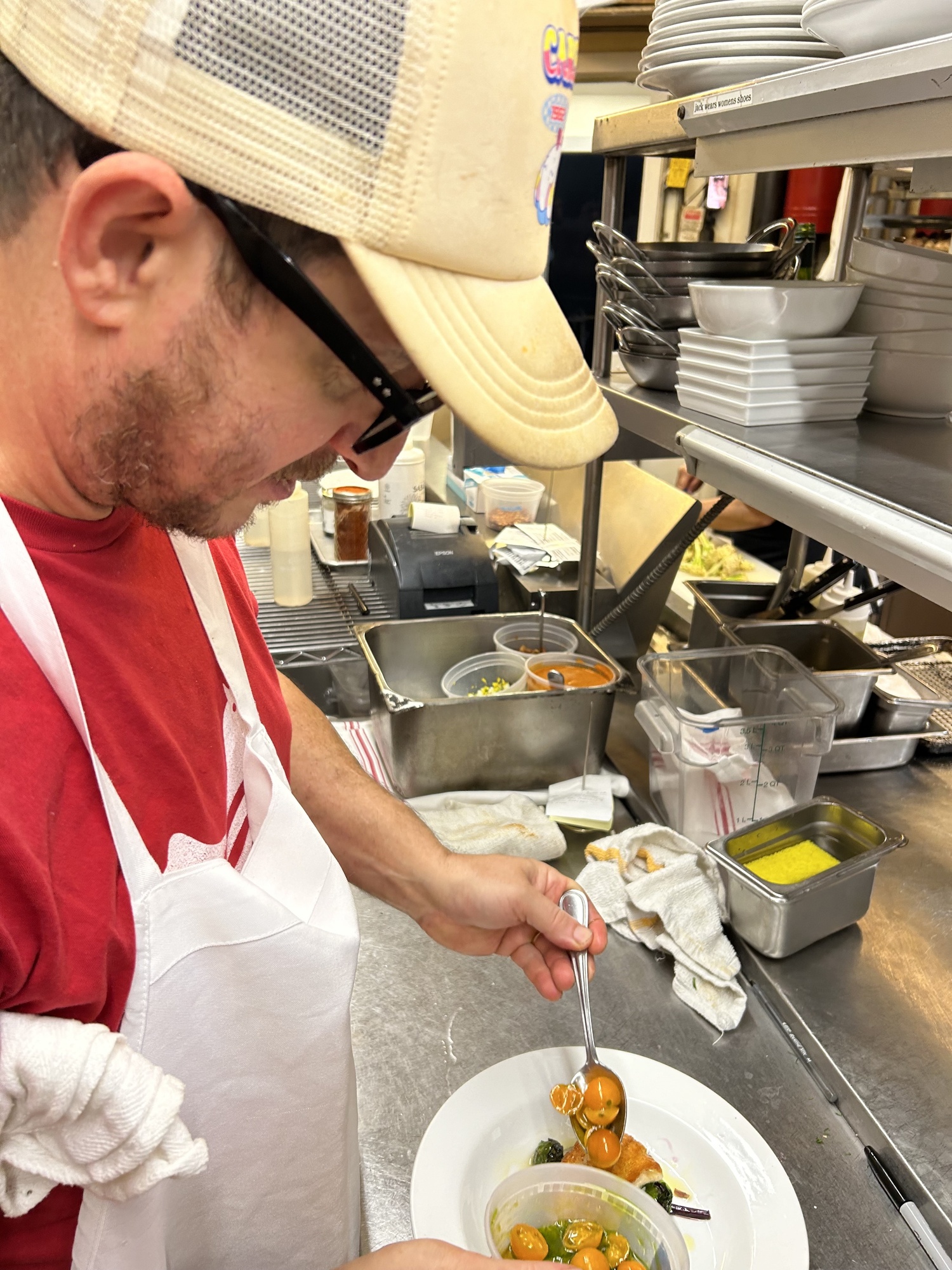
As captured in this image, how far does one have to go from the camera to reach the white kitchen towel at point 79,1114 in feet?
2.03

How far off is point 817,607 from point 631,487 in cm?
57

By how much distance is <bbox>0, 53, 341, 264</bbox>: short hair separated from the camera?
568mm

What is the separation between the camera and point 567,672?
1.86 m

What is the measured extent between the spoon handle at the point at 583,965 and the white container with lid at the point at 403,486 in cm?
174

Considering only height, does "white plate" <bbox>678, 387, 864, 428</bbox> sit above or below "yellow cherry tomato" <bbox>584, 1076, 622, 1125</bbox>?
above

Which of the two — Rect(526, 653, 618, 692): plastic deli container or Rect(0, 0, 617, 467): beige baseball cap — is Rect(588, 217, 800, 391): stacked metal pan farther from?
Rect(0, 0, 617, 467): beige baseball cap

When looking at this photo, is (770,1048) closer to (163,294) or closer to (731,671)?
(731,671)

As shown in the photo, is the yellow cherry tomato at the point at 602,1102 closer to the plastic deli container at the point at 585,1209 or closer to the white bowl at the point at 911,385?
the plastic deli container at the point at 585,1209

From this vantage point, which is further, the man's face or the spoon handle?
the spoon handle

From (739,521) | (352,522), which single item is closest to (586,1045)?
(352,522)

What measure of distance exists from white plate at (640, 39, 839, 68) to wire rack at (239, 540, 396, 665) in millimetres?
1254

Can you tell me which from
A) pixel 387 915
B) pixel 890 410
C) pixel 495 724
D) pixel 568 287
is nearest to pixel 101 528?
pixel 387 915

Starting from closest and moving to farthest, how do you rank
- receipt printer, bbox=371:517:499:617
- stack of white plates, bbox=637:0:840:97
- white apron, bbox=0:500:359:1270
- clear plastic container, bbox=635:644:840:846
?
1. white apron, bbox=0:500:359:1270
2. stack of white plates, bbox=637:0:840:97
3. clear plastic container, bbox=635:644:840:846
4. receipt printer, bbox=371:517:499:617

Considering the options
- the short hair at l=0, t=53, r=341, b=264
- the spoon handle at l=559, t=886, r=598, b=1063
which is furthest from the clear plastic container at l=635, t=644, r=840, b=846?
the short hair at l=0, t=53, r=341, b=264
